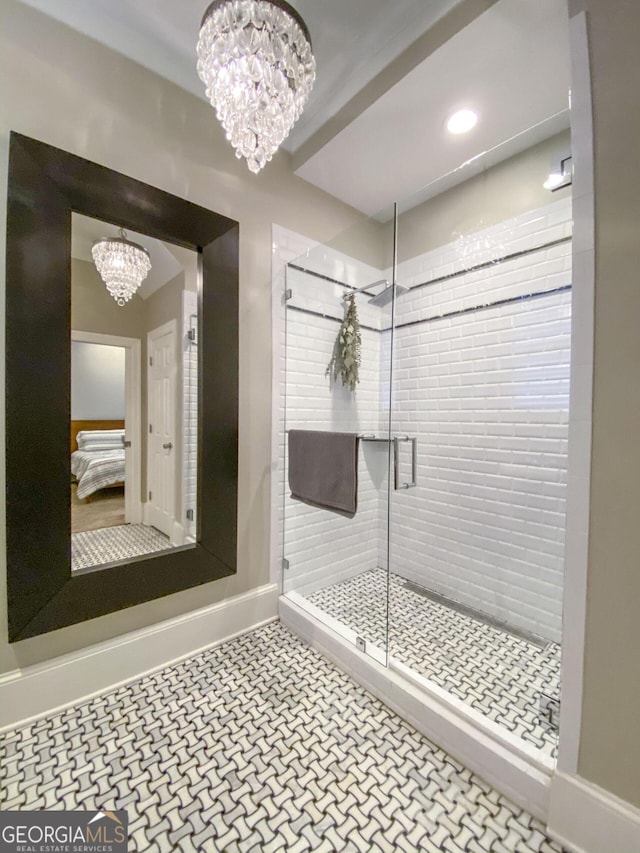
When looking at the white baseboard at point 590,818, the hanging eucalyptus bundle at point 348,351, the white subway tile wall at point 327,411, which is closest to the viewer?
the white baseboard at point 590,818

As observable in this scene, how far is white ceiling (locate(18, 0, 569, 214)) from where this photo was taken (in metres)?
1.29

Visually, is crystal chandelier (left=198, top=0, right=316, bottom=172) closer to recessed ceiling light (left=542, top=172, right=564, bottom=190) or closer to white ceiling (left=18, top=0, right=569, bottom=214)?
white ceiling (left=18, top=0, right=569, bottom=214)

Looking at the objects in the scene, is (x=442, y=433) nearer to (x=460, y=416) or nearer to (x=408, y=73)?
(x=460, y=416)

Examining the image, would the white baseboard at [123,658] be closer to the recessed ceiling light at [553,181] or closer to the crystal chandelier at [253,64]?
the crystal chandelier at [253,64]

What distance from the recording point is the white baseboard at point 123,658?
50.1 inches

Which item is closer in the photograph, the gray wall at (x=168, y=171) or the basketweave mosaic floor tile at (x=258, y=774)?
the basketweave mosaic floor tile at (x=258, y=774)

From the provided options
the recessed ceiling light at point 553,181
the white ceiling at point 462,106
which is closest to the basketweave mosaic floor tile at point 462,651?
the recessed ceiling light at point 553,181

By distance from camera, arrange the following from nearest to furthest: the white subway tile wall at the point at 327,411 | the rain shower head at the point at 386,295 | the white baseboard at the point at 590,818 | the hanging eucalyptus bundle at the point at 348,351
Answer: the white baseboard at the point at 590,818
the white subway tile wall at the point at 327,411
the hanging eucalyptus bundle at the point at 348,351
the rain shower head at the point at 386,295

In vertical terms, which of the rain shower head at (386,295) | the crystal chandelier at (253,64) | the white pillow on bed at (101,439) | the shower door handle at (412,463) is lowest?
the shower door handle at (412,463)

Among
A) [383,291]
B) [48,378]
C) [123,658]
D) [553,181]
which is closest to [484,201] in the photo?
[553,181]

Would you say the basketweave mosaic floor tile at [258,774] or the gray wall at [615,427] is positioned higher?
the gray wall at [615,427]

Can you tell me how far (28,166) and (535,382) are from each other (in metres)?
2.39

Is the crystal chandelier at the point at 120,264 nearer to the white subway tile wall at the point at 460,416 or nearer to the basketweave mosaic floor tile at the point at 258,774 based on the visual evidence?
the white subway tile wall at the point at 460,416

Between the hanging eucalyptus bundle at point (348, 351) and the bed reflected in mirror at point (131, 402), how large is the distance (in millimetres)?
937
